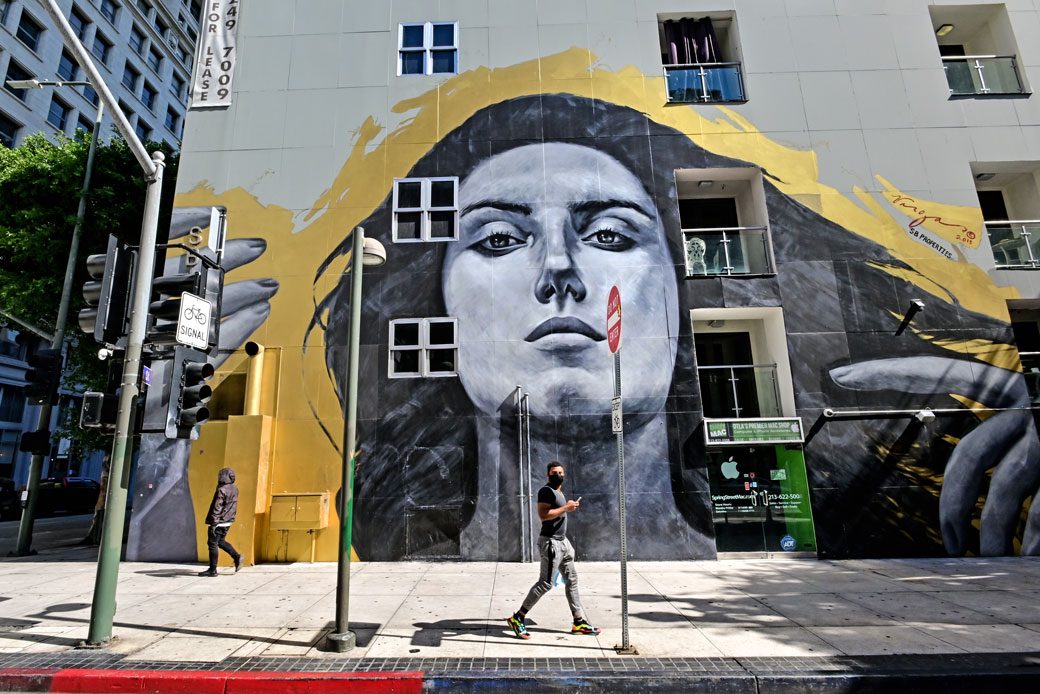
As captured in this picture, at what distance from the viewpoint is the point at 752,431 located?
11219 millimetres

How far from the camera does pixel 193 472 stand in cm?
1148

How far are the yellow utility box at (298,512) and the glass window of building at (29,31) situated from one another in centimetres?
3770

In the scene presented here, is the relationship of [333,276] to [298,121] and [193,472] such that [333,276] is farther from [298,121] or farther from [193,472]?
[193,472]

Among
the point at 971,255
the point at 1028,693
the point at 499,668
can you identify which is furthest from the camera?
the point at 971,255

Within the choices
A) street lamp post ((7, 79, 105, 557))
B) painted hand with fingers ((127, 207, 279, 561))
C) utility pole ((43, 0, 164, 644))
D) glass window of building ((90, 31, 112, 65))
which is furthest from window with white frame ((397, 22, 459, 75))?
glass window of building ((90, 31, 112, 65))

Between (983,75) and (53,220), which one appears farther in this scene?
(53,220)

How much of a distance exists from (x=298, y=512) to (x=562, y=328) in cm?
647

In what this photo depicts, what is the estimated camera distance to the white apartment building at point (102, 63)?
1232 inches

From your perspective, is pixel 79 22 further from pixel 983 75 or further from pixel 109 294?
pixel 983 75

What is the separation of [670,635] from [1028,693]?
3140mm

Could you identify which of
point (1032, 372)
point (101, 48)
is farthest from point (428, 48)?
point (101, 48)

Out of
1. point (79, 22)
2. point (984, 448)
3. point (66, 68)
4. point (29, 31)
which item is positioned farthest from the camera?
point (79, 22)

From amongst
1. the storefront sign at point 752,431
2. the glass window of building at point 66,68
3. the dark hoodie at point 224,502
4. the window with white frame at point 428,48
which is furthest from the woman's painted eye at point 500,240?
the glass window of building at point 66,68

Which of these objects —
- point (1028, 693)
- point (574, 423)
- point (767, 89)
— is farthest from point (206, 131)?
point (1028, 693)
